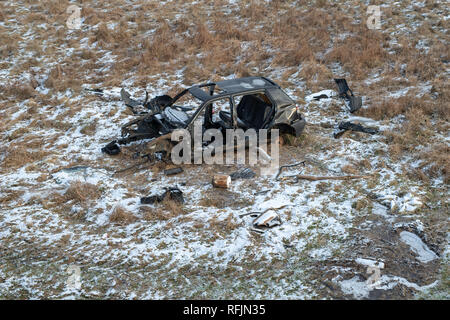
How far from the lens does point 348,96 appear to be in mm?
10297

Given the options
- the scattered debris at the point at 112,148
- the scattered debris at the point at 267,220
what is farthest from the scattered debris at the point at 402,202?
the scattered debris at the point at 112,148

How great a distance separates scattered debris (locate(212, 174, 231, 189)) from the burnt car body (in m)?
1.11

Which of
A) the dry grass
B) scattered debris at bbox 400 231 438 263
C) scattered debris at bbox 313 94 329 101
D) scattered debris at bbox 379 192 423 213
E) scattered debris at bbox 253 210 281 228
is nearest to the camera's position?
scattered debris at bbox 400 231 438 263

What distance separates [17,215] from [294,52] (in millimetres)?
9412

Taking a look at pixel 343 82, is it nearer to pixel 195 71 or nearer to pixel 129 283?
pixel 195 71

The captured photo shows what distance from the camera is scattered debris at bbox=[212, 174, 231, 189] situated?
24.1ft

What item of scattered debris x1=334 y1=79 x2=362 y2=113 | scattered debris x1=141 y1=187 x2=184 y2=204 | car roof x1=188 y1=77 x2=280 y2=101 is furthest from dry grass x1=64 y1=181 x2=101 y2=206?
scattered debris x1=334 y1=79 x2=362 y2=113

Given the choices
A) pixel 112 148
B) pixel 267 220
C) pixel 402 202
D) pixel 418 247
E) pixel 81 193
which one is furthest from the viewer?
pixel 112 148

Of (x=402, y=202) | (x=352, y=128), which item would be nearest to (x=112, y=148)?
(x=352, y=128)

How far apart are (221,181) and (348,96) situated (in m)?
4.86

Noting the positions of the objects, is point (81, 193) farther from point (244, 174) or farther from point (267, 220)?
point (267, 220)

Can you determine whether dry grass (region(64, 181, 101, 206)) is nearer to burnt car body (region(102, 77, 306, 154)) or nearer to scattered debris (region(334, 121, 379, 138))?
burnt car body (region(102, 77, 306, 154))

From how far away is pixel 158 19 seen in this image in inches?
619

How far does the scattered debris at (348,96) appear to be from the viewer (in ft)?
32.1
